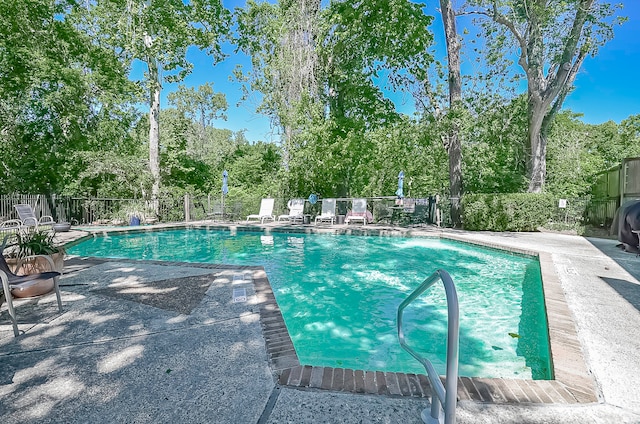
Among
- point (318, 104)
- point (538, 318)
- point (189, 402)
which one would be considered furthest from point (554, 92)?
point (189, 402)

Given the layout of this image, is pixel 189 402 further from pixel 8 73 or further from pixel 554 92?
pixel 8 73

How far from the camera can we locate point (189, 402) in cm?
196

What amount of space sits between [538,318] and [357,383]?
321 cm

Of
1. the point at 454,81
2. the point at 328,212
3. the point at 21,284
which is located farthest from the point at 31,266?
the point at 454,81

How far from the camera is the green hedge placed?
11422mm

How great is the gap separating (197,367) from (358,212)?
1201cm

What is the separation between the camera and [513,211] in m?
11.5

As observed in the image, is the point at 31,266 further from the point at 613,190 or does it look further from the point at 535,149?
the point at 613,190

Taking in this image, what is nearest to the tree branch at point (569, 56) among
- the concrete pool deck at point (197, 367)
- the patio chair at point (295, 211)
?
the concrete pool deck at point (197, 367)

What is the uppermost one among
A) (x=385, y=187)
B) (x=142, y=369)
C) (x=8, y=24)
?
(x=8, y=24)

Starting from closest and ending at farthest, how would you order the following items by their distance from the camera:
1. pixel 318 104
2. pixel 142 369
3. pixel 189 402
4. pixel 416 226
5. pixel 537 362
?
1. pixel 189 402
2. pixel 142 369
3. pixel 537 362
4. pixel 416 226
5. pixel 318 104

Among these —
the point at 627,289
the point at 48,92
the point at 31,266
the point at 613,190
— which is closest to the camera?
A: the point at 31,266

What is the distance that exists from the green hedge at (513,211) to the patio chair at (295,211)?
22.7ft

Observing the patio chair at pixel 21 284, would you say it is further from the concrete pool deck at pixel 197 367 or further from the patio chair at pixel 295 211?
the patio chair at pixel 295 211
